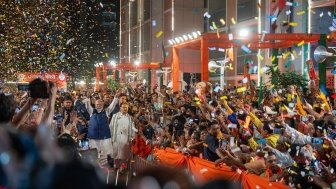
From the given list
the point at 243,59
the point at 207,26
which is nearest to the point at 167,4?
the point at 207,26

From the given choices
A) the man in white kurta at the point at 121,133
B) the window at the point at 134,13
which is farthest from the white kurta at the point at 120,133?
the window at the point at 134,13

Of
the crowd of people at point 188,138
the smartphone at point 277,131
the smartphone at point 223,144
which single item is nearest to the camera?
the crowd of people at point 188,138

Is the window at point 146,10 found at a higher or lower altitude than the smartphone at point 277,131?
higher

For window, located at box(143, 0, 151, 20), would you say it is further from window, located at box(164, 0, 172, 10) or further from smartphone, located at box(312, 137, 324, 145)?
smartphone, located at box(312, 137, 324, 145)

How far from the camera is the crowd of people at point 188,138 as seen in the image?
134cm

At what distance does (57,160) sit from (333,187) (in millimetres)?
5648

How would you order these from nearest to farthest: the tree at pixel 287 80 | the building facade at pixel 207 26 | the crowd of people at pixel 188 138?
the crowd of people at pixel 188 138 < the tree at pixel 287 80 < the building facade at pixel 207 26

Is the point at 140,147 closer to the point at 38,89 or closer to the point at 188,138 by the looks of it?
the point at 188,138

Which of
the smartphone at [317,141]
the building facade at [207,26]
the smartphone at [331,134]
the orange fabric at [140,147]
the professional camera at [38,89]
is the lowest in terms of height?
the orange fabric at [140,147]

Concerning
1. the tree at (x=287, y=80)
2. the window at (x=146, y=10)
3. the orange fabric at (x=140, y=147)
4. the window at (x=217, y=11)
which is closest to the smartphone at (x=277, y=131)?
the orange fabric at (x=140, y=147)

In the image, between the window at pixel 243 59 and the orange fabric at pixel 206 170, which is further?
the window at pixel 243 59

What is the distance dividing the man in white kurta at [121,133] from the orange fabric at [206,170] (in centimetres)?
88

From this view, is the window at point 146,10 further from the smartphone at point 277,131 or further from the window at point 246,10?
the smartphone at point 277,131

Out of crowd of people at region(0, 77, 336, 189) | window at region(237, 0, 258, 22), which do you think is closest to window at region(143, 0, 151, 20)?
window at region(237, 0, 258, 22)
